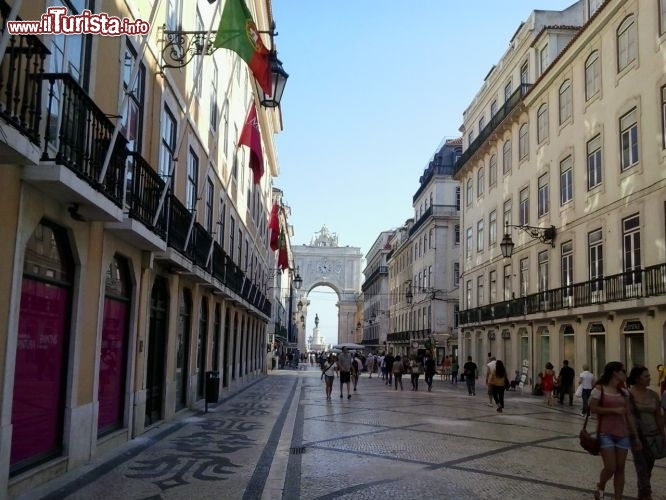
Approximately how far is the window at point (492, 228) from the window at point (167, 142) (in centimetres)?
2494

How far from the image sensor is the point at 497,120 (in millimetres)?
34531

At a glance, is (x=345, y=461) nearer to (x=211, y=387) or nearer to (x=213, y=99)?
(x=211, y=387)

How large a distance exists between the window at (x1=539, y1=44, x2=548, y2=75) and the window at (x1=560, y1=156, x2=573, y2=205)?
5.65 m

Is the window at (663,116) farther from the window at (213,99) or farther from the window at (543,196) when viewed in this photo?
the window at (213,99)

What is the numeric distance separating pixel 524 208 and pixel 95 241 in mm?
25312

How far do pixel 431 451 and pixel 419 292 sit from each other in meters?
47.4

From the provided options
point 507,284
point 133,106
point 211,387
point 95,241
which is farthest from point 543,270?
point 95,241

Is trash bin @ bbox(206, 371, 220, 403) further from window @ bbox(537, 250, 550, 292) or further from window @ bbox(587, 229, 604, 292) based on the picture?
window @ bbox(537, 250, 550, 292)

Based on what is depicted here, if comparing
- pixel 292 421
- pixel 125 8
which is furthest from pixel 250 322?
pixel 125 8

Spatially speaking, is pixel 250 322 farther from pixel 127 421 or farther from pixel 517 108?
pixel 127 421

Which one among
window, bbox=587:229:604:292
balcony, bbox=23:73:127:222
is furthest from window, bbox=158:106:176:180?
window, bbox=587:229:604:292

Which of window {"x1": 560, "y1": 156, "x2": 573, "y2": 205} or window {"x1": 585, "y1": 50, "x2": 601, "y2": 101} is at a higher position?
window {"x1": 585, "y1": 50, "x2": 601, "y2": 101}

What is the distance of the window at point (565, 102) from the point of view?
26.2 meters

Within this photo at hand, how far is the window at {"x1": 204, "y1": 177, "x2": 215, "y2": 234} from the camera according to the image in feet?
60.4
